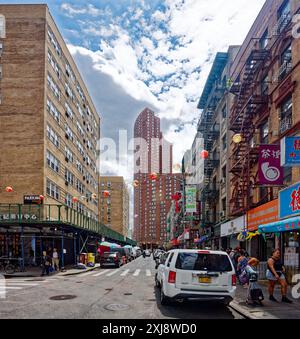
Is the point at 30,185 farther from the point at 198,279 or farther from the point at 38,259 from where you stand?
the point at 198,279

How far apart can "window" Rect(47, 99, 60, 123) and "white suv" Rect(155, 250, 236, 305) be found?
29.4 m

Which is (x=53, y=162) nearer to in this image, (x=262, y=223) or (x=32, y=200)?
(x=32, y=200)

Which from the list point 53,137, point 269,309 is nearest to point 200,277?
point 269,309

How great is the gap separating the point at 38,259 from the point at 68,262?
3369mm

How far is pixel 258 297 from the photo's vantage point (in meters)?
10.9

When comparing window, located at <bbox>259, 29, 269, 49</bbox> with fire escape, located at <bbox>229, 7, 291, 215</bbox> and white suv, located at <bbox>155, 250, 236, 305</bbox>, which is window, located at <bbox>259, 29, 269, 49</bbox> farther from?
white suv, located at <bbox>155, 250, 236, 305</bbox>

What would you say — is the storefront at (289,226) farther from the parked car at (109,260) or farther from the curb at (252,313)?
the parked car at (109,260)

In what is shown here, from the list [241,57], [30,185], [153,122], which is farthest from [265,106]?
[153,122]

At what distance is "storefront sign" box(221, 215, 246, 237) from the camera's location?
2628 cm

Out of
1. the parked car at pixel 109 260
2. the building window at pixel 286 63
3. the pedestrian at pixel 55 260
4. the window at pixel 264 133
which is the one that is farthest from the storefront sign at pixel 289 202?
the parked car at pixel 109 260

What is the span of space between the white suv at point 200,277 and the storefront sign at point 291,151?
6.19 meters

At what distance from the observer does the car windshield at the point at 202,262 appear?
34.0ft

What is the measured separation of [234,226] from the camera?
2908 centimetres

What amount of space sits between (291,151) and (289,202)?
9.54 feet
